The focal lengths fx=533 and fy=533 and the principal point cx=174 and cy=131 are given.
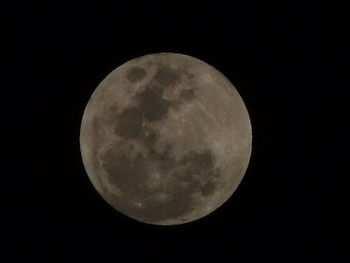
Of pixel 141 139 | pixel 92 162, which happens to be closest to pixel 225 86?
pixel 141 139

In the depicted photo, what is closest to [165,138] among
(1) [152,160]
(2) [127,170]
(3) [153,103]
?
(1) [152,160]

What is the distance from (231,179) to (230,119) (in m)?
0.81

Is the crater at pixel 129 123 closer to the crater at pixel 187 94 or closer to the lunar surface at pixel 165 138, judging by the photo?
the lunar surface at pixel 165 138

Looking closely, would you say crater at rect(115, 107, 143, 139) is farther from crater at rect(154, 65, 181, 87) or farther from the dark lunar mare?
crater at rect(154, 65, 181, 87)

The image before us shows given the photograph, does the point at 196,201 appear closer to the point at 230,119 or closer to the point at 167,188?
the point at 167,188

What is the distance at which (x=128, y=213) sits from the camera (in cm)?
710

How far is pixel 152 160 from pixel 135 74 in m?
1.16

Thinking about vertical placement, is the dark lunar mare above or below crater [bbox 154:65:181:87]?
below

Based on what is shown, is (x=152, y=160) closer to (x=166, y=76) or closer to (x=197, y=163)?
(x=197, y=163)

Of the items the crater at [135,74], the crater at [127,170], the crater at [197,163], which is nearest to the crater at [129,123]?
the crater at [127,170]

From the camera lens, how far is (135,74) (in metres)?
6.71

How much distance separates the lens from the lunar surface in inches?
248

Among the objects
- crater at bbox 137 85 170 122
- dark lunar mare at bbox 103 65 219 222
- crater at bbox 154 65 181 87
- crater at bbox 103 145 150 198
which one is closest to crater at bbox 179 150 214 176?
dark lunar mare at bbox 103 65 219 222

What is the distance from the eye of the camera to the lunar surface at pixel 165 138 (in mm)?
6301
